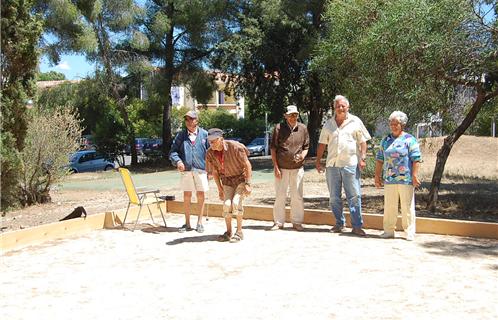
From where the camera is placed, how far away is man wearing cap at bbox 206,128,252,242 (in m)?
7.09

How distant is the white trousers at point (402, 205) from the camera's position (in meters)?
7.09

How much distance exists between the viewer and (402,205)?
7172 millimetres

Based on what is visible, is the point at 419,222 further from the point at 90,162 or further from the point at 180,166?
the point at 90,162

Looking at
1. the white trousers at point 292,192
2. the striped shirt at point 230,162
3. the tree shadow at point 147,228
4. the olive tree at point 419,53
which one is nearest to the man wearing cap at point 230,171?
the striped shirt at point 230,162

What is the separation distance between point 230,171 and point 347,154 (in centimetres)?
160

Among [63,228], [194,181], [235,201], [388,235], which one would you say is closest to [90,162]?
[63,228]

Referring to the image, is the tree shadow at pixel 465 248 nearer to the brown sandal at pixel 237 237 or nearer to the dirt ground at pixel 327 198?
the brown sandal at pixel 237 237

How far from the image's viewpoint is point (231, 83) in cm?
3033

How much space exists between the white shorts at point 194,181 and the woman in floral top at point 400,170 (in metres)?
2.53

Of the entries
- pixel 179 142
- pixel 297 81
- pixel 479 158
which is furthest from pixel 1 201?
pixel 479 158

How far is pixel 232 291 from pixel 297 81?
23994mm

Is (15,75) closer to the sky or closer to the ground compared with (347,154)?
closer to the sky

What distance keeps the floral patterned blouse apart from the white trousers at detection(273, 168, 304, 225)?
1.32 metres

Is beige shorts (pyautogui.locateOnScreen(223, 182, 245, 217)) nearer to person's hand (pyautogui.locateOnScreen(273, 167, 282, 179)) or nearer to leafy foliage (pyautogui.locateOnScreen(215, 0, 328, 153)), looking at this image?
person's hand (pyautogui.locateOnScreen(273, 167, 282, 179))
